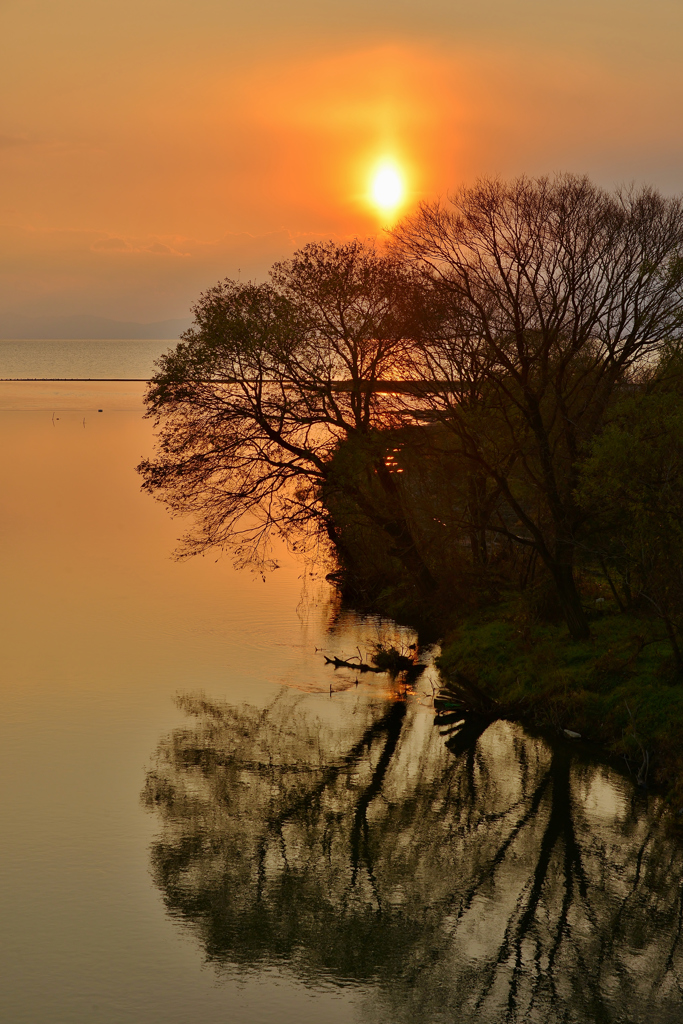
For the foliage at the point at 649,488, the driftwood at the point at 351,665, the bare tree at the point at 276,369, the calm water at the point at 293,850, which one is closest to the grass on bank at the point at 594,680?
the calm water at the point at 293,850

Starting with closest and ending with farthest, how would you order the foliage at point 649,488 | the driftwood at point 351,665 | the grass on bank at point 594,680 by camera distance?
the foliage at point 649,488 < the grass on bank at point 594,680 < the driftwood at point 351,665

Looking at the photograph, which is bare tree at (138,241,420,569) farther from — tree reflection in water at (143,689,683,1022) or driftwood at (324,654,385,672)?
tree reflection in water at (143,689,683,1022)

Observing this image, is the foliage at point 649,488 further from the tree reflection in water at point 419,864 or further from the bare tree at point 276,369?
the bare tree at point 276,369

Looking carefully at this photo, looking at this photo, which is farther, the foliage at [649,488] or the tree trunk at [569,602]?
the tree trunk at [569,602]

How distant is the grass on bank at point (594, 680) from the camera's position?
91.1 feet

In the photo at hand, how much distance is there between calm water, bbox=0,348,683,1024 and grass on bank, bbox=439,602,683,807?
984mm

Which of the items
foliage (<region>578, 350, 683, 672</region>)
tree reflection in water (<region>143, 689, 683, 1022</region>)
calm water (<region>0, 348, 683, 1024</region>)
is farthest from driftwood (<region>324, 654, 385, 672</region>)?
foliage (<region>578, 350, 683, 672</region>)

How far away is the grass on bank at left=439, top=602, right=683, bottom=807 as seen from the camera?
27.8 m

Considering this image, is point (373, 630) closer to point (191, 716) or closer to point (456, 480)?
point (456, 480)

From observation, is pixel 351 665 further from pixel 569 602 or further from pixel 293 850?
pixel 293 850

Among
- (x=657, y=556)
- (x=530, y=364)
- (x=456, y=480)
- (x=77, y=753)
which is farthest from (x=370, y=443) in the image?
(x=77, y=753)

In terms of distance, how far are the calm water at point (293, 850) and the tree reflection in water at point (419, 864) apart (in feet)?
0.21

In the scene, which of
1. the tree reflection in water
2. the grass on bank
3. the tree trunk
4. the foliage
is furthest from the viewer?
the tree trunk

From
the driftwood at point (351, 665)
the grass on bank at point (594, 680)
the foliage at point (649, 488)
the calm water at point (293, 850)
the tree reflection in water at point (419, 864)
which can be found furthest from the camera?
the driftwood at point (351, 665)
